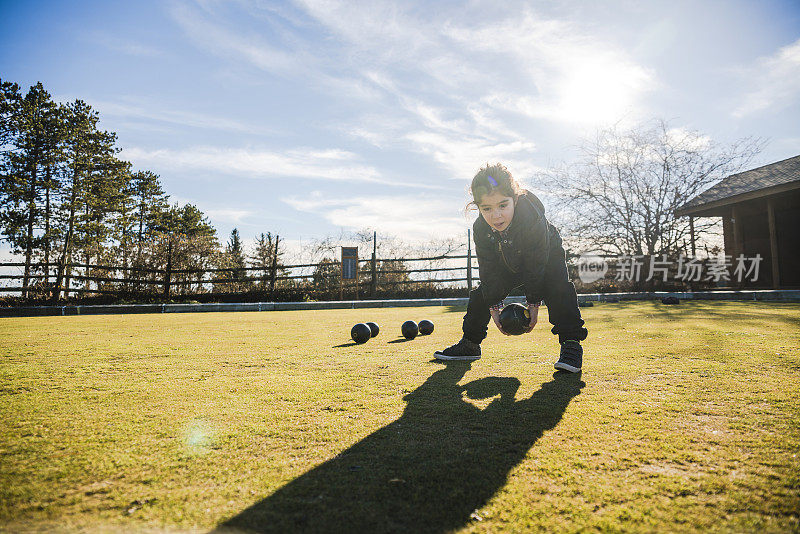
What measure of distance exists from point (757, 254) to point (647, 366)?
21.7 meters

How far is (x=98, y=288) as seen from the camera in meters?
18.0

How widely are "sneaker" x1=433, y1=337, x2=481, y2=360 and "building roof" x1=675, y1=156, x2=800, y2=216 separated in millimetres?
18087

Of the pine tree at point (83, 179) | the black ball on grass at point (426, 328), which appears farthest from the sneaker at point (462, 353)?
the pine tree at point (83, 179)

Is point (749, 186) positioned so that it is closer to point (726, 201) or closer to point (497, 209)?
point (726, 201)

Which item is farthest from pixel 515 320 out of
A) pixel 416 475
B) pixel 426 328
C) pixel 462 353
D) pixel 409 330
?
pixel 426 328

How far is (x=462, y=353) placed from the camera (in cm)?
421

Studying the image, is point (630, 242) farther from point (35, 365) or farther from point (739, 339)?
point (35, 365)

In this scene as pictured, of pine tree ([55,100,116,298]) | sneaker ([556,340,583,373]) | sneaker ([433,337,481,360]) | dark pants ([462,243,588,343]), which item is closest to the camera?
sneaker ([556,340,583,373])

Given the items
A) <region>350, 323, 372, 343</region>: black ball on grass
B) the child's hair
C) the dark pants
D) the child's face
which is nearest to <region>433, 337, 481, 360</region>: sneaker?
the dark pants

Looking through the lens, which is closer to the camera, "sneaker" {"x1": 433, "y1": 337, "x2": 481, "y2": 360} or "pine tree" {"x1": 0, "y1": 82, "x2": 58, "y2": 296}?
"sneaker" {"x1": 433, "y1": 337, "x2": 481, "y2": 360}

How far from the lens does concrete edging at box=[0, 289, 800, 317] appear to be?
43.8 feet

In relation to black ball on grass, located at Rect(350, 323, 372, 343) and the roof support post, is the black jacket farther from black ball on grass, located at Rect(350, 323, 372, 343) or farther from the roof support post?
the roof support post

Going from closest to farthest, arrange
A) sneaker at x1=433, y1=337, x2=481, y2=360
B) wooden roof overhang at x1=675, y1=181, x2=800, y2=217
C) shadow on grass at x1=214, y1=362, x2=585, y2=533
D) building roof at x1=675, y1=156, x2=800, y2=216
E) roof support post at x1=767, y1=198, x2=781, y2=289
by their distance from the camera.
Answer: shadow on grass at x1=214, y1=362, x2=585, y2=533
sneaker at x1=433, y1=337, x2=481, y2=360
wooden roof overhang at x1=675, y1=181, x2=800, y2=217
building roof at x1=675, y1=156, x2=800, y2=216
roof support post at x1=767, y1=198, x2=781, y2=289

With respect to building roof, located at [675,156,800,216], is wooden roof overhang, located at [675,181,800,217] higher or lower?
lower
